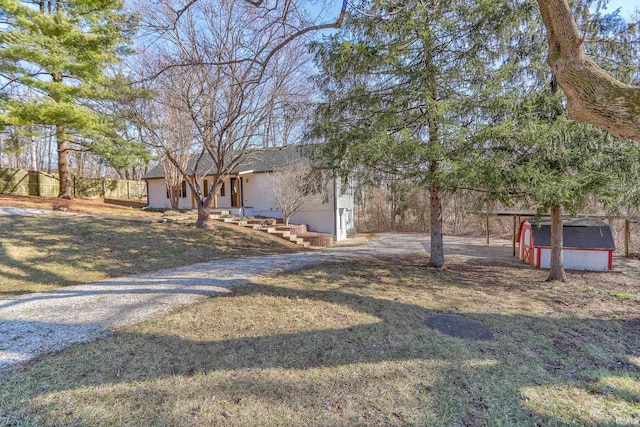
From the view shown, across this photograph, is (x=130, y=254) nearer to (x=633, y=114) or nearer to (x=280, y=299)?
(x=280, y=299)

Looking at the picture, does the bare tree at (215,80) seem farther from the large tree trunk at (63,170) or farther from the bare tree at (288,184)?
the large tree trunk at (63,170)

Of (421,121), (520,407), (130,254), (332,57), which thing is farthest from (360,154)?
(130,254)

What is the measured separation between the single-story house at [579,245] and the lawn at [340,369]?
12.7 feet

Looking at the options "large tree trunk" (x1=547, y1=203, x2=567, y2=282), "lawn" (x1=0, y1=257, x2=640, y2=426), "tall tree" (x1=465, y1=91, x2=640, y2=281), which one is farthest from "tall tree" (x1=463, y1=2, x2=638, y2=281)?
"lawn" (x1=0, y1=257, x2=640, y2=426)

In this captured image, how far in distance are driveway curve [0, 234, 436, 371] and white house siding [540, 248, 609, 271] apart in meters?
7.93

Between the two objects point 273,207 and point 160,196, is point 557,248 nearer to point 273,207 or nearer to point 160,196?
point 273,207

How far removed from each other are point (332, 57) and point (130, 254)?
7.10 metres

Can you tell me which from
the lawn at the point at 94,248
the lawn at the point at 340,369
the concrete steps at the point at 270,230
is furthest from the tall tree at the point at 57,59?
the lawn at the point at 340,369

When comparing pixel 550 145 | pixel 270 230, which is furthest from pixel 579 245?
pixel 270 230

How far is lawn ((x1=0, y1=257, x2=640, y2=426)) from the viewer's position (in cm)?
249

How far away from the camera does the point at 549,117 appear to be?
19.6 feet

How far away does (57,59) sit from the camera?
10977 mm

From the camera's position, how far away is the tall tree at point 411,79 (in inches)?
229

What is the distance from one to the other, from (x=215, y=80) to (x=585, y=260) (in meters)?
12.1
